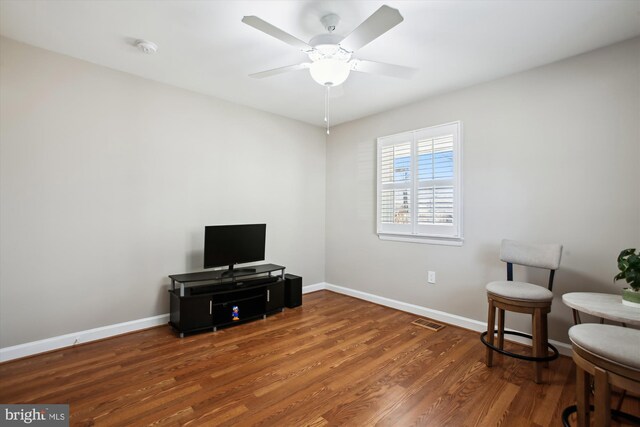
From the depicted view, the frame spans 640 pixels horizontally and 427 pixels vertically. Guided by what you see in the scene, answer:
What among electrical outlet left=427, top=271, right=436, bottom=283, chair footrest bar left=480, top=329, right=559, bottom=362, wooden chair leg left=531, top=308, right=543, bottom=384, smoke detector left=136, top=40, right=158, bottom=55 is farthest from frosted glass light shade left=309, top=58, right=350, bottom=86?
electrical outlet left=427, top=271, right=436, bottom=283

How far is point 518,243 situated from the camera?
262cm

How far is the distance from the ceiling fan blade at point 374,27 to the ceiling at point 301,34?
0.33 metres

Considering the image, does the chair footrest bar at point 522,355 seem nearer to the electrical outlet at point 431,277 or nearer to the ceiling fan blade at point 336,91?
the electrical outlet at point 431,277

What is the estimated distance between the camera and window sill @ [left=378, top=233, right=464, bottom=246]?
323cm

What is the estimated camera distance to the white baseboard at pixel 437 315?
2.56 meters


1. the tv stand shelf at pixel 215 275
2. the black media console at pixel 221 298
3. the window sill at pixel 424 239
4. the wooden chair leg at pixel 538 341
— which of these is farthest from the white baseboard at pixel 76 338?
the wooden chair leg at pixel 538 341

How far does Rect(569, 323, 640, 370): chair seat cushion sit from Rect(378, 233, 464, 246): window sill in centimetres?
165

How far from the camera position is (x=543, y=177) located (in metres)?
2.66

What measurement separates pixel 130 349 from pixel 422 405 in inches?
94.4

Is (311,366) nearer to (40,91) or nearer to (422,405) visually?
(422,405)

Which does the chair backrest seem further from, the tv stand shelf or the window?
the tv stand shelf

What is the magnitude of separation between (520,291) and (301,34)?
8.27 feet

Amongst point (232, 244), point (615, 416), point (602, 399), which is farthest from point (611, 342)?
point (232, 244)

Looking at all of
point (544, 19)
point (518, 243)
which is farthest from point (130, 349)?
point (544, 19)
